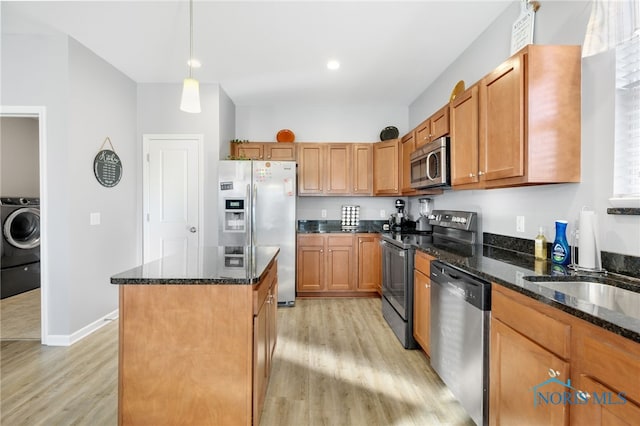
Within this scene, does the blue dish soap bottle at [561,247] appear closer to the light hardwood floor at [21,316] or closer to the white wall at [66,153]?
the white wall at [66,153]

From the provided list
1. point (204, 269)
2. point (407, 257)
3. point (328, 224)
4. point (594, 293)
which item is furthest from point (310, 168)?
point (594, 293)

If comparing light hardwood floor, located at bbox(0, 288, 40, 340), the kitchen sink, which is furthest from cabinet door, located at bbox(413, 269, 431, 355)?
light hardwood floor, located at bbox(0, 288, 40, 340)

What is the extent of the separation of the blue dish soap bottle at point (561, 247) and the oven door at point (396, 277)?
3.72 feet

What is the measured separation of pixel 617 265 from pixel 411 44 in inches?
96.7

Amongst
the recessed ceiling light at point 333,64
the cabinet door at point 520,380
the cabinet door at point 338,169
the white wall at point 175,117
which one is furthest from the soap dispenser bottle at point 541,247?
the white wall at point 175,117

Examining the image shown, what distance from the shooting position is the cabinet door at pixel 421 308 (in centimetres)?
245

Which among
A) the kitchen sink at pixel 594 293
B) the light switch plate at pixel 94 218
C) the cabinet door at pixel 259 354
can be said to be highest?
the light switch plate at pixel 94 218

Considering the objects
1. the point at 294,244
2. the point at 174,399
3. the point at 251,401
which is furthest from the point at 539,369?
the point at 294,244

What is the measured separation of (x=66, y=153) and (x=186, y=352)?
2477mm

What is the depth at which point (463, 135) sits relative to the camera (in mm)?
2475

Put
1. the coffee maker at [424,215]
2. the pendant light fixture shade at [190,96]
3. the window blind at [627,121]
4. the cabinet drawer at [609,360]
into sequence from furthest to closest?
the coffee maker at [424,215] → the pendant light fixture shade at [190,96] → the window blind at [627,121] → the cabinet drawer at [609,360]

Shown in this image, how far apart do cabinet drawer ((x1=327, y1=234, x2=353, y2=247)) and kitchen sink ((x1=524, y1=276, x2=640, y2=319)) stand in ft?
9.63

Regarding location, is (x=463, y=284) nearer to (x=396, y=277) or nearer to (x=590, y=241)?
(x=590, y=241)

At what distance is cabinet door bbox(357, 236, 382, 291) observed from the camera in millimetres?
4395
